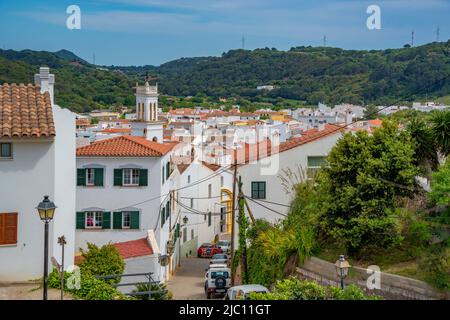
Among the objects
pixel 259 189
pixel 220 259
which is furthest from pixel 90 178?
pixel 220 259

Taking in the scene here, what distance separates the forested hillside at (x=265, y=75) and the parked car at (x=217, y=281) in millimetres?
34835

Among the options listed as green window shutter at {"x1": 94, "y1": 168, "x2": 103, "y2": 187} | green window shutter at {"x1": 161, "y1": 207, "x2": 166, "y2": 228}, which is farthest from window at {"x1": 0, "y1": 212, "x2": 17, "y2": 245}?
green window shutter at {"x1": 161, "y1": 207, "x2": 166, "y2": 228}

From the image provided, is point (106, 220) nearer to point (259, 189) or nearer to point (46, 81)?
point (259, 189)

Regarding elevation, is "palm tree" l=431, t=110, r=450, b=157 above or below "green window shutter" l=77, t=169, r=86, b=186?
above

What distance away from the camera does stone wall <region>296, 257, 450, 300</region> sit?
14830 millimetres

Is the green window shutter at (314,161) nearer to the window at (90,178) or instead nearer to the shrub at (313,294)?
the window at (90,178)

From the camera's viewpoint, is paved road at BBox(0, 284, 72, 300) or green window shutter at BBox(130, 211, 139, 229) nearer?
paved road at BBox(0, 284, 72, 300)

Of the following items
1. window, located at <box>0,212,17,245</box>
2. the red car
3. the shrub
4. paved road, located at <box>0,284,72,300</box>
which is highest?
window, located at <box>0,212,17,245</box>

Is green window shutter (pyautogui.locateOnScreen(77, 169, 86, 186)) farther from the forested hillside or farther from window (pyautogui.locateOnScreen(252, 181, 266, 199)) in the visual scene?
the forested hillside

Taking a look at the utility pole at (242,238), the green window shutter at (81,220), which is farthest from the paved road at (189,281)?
the green window shutter at (81,220)

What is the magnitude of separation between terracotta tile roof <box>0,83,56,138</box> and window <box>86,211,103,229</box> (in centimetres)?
1351

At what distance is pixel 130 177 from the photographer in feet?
94.7

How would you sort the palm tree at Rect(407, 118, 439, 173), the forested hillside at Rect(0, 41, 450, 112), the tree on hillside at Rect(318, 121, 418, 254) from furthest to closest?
the forested hillside at Rect(0, 41, 450, 112)
the palm tree at Rect(407, 118, 439, 173)
the tree on hillside at Rect(318, 121, 418, 254)

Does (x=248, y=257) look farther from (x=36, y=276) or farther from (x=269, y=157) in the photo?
(x=36, y=276)
